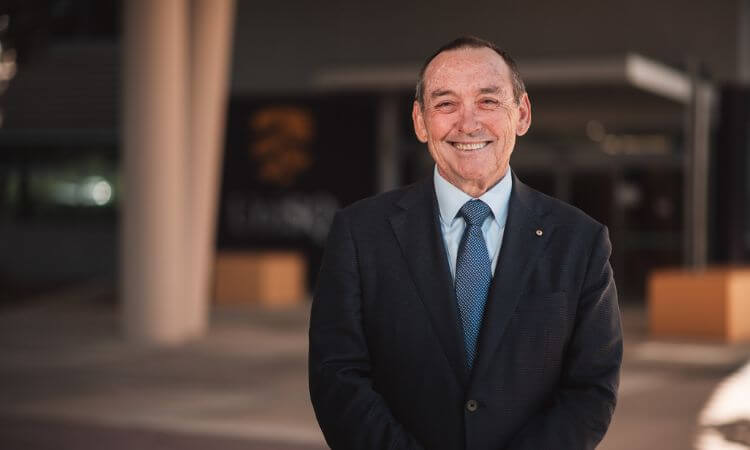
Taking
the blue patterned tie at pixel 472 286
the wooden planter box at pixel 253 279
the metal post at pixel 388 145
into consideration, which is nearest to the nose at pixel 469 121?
the blue patterned tie at pixel 472 286

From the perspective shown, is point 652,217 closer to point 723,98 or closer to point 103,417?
point 723,98

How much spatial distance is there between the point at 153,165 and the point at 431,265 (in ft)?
34.7

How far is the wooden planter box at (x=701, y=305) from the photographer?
1296 cm

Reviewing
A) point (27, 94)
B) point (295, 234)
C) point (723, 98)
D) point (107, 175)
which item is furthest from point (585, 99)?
point (27, 94)

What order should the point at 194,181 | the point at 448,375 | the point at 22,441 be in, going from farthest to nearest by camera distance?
the point at 194,181, the point at 22,441, the point at 448,375

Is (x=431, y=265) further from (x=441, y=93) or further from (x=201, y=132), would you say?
(x=201, y=132)

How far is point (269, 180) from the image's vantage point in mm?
21094

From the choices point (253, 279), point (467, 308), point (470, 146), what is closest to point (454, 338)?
point (467, 308)

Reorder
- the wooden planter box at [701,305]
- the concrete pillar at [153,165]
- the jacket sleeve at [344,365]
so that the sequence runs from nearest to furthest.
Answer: the jacket sleeve at [344,365]
the concrete pillar at [153,165]
the wooden planter box at [701,305]

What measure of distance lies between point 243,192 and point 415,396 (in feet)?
61.9

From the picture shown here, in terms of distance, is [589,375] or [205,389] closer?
[589,375]

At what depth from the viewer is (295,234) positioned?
68.7ft

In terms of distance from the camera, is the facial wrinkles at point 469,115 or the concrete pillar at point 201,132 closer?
the facial wrinkles at point 469,115

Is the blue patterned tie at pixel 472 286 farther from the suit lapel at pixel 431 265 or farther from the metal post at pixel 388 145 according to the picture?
the metal post at pixel 388 145
